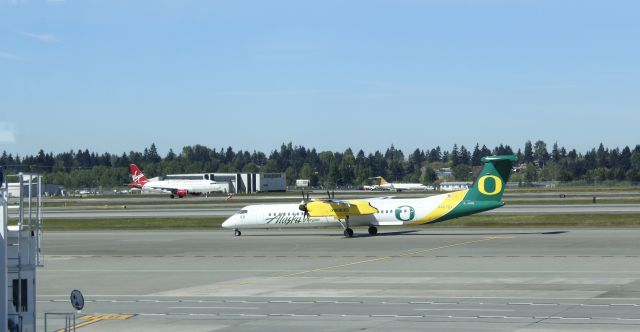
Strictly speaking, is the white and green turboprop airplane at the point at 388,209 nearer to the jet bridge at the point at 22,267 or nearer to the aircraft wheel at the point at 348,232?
the aircraft wheel at the point at 348,232

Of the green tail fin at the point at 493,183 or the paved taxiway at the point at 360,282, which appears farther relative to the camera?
the green tail fin at the point at 493,183

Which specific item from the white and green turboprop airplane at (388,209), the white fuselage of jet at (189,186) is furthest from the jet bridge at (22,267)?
the white fuselage of jet at (189,186)

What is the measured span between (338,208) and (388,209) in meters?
3.68

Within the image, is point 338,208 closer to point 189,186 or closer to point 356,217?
point 356,217

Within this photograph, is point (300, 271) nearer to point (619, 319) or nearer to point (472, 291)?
point (472, 291)

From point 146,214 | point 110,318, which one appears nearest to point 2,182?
point 110,318

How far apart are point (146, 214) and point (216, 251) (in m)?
52.2

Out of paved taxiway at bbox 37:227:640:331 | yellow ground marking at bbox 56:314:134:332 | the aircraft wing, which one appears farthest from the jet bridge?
the aircraft wing

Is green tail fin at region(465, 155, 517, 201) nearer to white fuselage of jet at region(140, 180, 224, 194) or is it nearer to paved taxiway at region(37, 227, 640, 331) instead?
paved taxiway at region(37, 227, 640, 331)

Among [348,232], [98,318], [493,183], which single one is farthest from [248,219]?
[98,318]

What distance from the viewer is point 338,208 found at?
72188mm

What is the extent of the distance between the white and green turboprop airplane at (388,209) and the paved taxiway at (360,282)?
1951mm

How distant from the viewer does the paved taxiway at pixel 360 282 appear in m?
29.4

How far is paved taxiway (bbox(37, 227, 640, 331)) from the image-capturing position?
29375mm
